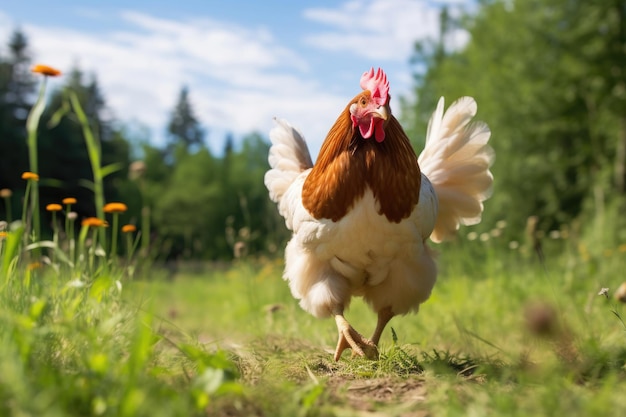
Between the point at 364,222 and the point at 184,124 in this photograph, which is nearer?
the point at 364,222

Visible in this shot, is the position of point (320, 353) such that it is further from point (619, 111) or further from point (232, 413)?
point (619, 111)

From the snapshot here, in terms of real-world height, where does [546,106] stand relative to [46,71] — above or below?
above

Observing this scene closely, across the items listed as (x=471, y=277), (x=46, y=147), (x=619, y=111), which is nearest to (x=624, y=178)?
(x=619, y=111)

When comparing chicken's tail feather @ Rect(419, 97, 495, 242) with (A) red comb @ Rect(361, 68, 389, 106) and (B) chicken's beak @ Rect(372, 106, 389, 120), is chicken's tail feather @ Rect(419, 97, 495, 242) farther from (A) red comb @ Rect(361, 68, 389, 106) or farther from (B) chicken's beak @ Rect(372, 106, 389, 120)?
(B) chicken's beak @ Rect(372, 106, 389, 120)

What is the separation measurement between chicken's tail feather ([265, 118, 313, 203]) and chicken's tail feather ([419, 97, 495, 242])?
94 cm

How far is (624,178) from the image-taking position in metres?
17.6

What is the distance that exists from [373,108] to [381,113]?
0.11m

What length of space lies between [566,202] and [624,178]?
2442 millimetres

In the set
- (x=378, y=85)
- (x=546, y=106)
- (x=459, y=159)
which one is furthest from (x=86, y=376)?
(x=546, y=106)

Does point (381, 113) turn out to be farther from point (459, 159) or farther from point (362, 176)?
point (459, 159)

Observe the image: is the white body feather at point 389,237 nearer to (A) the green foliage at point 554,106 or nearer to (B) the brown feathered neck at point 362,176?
(B) the brown feathered neck at point 362,176

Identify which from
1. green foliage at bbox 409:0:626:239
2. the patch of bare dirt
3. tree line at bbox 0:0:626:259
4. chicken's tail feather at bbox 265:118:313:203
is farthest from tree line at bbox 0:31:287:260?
the patch of bare dirt

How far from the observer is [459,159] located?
447 centimetres

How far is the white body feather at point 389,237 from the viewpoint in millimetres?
3383
